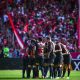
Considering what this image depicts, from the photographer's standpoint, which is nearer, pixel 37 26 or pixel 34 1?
pixel 37 26

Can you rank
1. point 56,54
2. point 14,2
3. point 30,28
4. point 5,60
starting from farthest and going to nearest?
point 14,2, point 30,28, point 5,60, point 56,54

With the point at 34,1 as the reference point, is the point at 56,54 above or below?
below

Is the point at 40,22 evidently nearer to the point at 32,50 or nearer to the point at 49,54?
the point at 32,50

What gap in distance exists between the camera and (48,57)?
27844 millimetres

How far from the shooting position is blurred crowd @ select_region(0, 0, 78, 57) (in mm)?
38688

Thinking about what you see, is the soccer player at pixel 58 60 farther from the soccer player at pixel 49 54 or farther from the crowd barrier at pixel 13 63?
the crowd barrier at pixel 13 63

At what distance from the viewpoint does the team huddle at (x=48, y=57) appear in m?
27.6

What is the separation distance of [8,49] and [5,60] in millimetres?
896

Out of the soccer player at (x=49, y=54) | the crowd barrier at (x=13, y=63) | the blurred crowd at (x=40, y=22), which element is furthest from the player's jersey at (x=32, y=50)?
the blurred crowd at (x=40, y=22)

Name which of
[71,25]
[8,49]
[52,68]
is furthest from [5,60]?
[52,68]

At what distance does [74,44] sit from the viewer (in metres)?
39.0

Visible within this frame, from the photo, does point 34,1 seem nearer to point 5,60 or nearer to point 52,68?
point 5,60

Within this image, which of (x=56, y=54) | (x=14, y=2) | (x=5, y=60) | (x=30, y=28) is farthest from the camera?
(x=14, y=2)

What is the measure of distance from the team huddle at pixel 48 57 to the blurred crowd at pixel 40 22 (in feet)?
30.6
